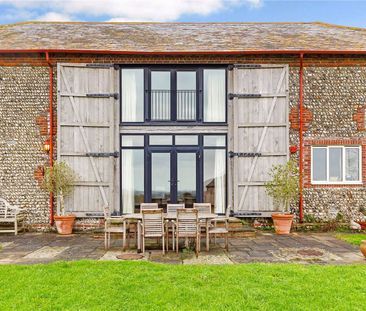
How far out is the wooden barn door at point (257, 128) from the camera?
36.7 ft

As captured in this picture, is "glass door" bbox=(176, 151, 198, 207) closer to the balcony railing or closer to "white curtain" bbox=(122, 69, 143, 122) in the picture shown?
the balcony railing

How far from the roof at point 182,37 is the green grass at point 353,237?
17.9ft

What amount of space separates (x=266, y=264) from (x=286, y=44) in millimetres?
7829

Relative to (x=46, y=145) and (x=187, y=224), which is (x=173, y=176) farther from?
(x=46, y=145)

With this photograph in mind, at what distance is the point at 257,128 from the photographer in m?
11.3

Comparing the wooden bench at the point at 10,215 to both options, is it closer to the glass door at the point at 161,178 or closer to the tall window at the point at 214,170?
the glass door at the point at 161,178

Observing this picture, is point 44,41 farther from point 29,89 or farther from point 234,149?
point 234,149

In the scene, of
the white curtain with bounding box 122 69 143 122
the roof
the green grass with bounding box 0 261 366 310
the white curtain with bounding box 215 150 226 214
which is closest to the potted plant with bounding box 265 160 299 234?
the white curtain with bounding box 215 150 226 214

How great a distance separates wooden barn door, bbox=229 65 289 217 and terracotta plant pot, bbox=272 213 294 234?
2.20ft

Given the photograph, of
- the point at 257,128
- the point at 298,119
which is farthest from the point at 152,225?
the point at 298,119

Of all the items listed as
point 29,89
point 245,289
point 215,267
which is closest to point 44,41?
point 29,89

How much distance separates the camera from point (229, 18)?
15766mm

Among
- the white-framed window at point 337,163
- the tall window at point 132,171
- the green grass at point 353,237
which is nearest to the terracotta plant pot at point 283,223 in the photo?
the green grass at point 353,237

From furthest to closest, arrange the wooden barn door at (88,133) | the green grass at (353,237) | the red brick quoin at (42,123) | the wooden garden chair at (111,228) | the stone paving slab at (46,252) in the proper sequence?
the red brick quoin at (42,123) < the wooden barn door at (88,133) < the green grass at (353,237) < the wooden garden chair at (111,228) < the stone paving slab at (46,252)
